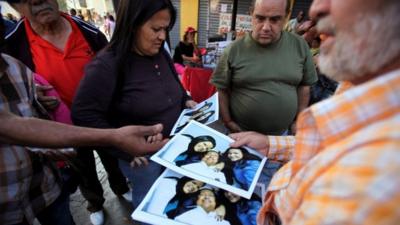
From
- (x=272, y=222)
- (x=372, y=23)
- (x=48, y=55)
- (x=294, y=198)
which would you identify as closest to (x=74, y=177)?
(x=48, y=55)

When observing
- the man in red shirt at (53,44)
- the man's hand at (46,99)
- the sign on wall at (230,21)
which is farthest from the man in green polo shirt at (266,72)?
the sign on wall at (230,21)

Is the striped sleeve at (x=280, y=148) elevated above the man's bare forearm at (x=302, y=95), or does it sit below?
above

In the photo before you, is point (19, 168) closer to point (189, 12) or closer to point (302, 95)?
point (302, 95)

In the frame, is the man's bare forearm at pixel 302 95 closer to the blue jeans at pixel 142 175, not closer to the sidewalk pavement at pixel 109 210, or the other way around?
the blue jeans at pixel 142 175

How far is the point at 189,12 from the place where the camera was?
1002 cm

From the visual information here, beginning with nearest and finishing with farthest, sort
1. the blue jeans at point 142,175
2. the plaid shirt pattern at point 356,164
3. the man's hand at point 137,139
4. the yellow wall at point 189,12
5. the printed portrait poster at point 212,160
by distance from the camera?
1. the plaid shirt pattern at point 356,164
2. the printed portrait poster at point 212,160
3. the man's hand at point 137,139
4. the blue jeans at point 142,175
5. the yellow wall at point 189,12

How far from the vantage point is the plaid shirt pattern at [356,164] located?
0.41 meters

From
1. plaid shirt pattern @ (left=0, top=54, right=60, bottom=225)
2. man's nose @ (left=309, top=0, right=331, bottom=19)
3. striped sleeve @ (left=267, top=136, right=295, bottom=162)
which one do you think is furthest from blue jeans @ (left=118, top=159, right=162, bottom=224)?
man's nose @ (left=309, top=0, right=331, bottom=19)

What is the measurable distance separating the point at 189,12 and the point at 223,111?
29.1 feet

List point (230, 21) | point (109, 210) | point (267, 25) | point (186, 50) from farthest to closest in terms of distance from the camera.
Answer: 1. point (230, 21)
2. point (186, 50)
3. point (109, 210)
4. point (267, 25)

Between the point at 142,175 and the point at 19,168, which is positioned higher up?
the point at 19,168

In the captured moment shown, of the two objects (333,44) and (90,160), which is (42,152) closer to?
(90,160)

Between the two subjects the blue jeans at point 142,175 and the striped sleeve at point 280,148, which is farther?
the blue jeans at point 142,175

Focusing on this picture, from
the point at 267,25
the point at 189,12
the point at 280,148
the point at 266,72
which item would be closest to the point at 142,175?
the point at 280,148
